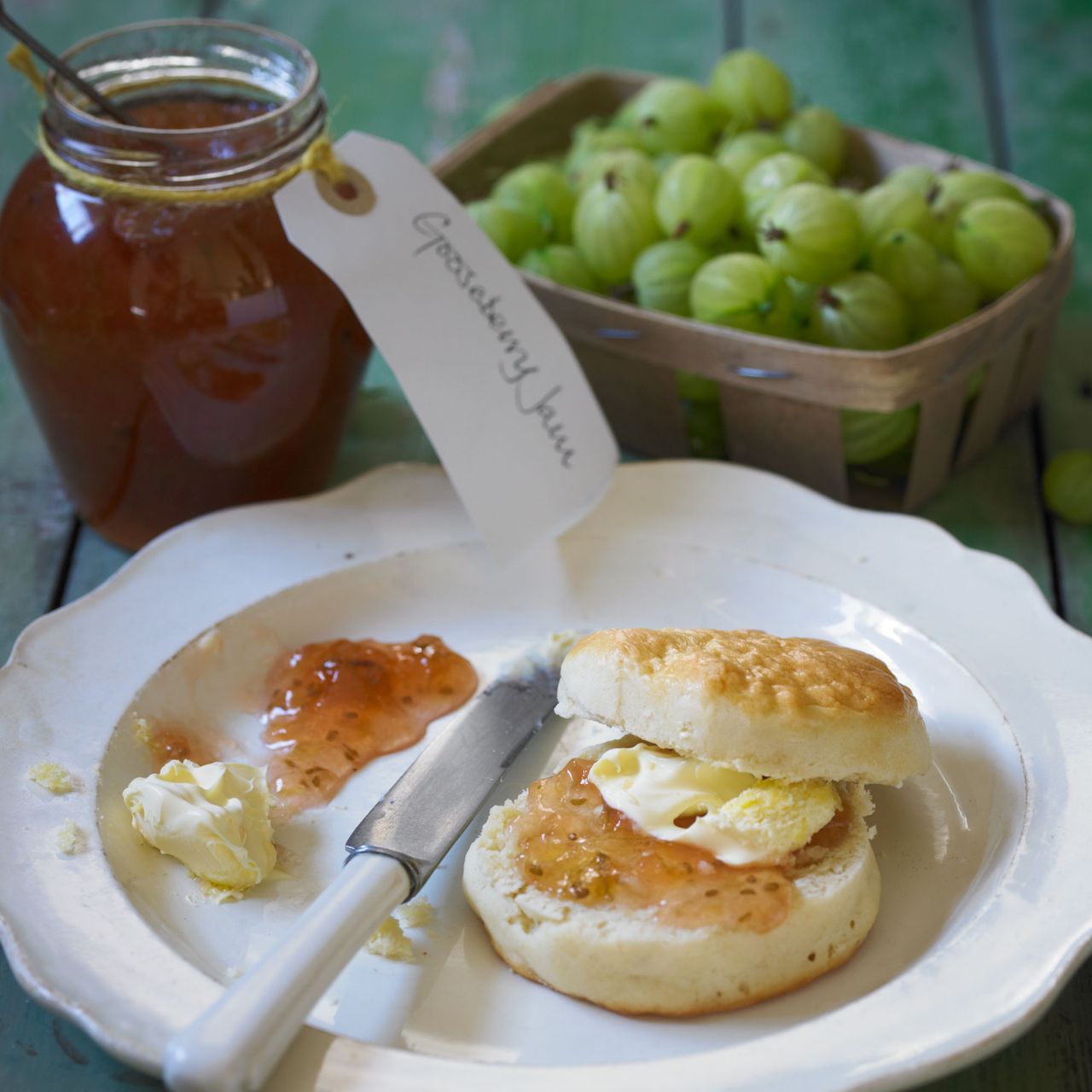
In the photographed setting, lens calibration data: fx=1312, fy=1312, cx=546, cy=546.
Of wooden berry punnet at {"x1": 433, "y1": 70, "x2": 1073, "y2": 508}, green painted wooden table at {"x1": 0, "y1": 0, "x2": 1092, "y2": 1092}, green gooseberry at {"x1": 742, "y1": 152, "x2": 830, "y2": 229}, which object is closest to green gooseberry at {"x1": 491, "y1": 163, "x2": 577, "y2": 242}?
wooden berry punnet at {"x1": 433, "y1": 70, "x2": 1073, "y2": 508}

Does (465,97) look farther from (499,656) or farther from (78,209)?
(499,656)

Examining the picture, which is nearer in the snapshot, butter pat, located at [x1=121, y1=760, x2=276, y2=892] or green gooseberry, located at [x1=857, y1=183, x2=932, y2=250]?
butter pat, located at [x1=121, y1=760, x2=276, y2=892]

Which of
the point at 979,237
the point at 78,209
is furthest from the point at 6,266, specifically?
the point at 979,237

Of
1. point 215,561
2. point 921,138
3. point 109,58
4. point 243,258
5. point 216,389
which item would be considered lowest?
point 921,138

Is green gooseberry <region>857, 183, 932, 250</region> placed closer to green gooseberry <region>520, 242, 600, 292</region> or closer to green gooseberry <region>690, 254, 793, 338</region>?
green gooseberry <region>690, 254, 793, 338</region>

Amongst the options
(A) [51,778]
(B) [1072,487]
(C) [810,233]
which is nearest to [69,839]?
(A) [51,778]

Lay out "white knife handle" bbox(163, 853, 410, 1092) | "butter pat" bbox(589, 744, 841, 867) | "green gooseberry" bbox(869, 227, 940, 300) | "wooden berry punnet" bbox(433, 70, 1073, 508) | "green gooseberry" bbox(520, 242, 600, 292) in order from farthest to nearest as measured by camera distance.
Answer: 1. "green gooseberry" bbox(520, 242, 600, 292)
2. "green gooseberry" bbox(869, 227, 940, 300)
3. "wooden berry punnet" bbox(433, 70, 1073, 508)
4. "butter pat" bbox(589, 744, 841, 867)
5. "white knife handle" bbox(163, 853, 410, 1092)

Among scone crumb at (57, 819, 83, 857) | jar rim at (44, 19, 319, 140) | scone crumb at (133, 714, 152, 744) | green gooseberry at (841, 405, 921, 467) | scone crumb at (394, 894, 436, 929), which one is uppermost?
jar rim at (44, 19, 319, 140)

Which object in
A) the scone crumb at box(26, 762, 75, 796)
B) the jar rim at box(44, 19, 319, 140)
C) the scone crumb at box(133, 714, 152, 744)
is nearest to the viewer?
the scone crumb at box(26, 762, 75, 796)
